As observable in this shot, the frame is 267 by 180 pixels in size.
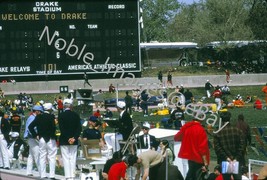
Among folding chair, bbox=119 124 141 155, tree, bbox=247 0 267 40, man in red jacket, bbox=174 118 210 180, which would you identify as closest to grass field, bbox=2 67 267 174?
folding chair, bbox=119 124 141 155

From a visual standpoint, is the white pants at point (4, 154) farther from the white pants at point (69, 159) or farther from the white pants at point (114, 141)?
the white pants at point (69, 159)

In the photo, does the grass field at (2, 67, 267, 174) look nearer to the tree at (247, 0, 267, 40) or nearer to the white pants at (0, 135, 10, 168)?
the white pants at (0, 135, 10, 168)

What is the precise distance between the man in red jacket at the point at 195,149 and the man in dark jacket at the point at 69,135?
232 cm

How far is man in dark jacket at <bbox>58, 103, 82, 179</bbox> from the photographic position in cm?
1568

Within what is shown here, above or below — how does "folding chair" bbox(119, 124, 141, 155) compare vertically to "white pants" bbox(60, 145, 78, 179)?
above

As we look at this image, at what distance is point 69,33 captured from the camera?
162ft

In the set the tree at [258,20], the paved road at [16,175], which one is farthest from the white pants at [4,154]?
the tree at [258,20]

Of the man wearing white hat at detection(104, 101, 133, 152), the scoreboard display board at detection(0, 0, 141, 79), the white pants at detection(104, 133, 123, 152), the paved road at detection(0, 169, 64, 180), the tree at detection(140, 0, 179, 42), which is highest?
the tree at detection(140, 0, 179, 42)

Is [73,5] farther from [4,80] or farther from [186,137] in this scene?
[186,137]

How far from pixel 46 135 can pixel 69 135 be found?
0.62m

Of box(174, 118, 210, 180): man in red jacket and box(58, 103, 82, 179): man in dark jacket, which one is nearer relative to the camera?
box(174, 118, 210, 180): man in red jacket

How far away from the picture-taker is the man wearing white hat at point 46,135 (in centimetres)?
1606

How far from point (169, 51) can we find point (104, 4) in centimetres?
3908

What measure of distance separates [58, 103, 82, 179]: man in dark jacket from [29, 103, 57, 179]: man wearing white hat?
362 mm
